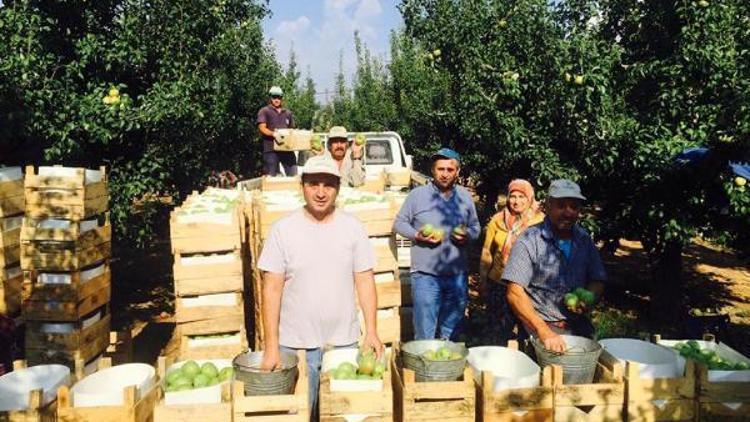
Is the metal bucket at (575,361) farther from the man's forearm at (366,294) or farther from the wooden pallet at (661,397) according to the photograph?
the man's forearm at (366,294)

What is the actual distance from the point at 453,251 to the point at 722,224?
171 inches

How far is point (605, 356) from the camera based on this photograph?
3996 millimetres

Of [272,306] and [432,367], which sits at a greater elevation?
[272,306]

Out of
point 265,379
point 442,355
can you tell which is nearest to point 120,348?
point 265,379

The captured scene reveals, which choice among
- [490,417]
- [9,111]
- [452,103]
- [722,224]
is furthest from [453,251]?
[452,103]

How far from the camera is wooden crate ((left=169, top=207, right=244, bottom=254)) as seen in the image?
657cm

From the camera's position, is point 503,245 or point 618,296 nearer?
point 503,245

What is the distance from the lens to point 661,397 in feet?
12.3

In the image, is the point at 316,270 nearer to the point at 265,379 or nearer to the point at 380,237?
the point at 265,379

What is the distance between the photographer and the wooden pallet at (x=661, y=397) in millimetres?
3729

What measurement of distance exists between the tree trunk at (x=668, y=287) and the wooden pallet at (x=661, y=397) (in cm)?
587

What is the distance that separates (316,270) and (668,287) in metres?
7.23

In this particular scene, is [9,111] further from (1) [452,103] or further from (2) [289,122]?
(1) [452,103]

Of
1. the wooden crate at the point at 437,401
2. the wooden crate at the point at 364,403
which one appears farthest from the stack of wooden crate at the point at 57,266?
the wooden crate at the point at 437,401
